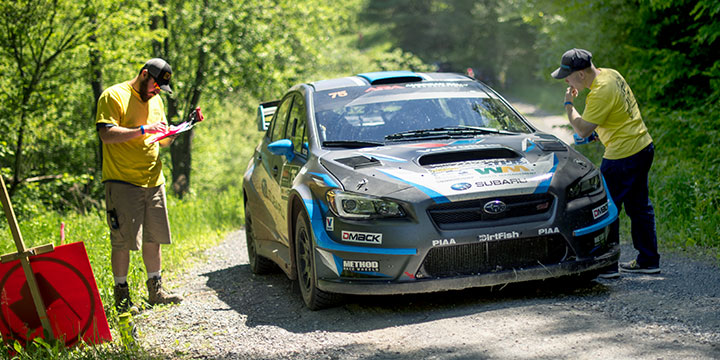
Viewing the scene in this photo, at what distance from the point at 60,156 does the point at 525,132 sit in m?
22.6

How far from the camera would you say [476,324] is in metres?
5.04

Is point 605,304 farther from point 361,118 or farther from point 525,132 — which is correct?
point 361,118

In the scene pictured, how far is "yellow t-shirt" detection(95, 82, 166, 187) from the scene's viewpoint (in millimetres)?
6461

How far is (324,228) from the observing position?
559 cm

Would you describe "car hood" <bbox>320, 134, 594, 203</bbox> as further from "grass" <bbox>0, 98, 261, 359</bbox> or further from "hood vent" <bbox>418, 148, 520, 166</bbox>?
"grass" <bbox>0, 98, 261, 359</bbox>

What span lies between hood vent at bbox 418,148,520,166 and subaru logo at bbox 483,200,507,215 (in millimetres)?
502

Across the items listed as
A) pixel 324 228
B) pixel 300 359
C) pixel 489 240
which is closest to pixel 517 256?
pixel 489 240

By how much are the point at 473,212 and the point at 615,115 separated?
175 centimetres

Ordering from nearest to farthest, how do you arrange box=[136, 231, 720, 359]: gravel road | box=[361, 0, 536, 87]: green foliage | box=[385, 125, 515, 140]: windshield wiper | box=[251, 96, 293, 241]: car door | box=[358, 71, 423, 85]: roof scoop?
1. box=[136, 231, 720, 359]: gravel road
2. box=[385, 125, 515, 140]: windshield wiper
3. box=[251, 96, 293, 241]: car door
4. box=[358, 71, 423, 85]: roof scoop
5. box=[361, 0, 536, 87]: green foliage

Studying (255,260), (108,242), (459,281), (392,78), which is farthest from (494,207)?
(108,242)

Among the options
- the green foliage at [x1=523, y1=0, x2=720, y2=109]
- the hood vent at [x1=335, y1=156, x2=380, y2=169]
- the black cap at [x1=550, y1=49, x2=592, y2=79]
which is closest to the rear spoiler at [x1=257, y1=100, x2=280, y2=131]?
the hood vent at [x1=335, y1=156, x2=380, y2=169]

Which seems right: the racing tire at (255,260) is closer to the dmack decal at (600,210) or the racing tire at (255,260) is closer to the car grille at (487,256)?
the car grille at (487,256)

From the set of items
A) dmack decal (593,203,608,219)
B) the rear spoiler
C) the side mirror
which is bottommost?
dmack decal (593,203,608,219)

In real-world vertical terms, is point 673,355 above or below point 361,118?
below
